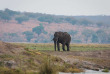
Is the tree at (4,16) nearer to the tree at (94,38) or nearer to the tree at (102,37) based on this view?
the tree at (94,38)

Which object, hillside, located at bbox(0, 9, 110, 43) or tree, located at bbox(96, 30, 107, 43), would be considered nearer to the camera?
hillside, located at bbox(0, 9, 110, 43)

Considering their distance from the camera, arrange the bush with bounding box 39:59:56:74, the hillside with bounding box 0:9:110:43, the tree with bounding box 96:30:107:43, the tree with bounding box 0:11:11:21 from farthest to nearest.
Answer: the tree with bounding box 0:11:11:21 < the tree with bounding box 96:30:107:43 < the hillside with bounding box 0:9:110:43 < the bush with bounding box 39:59:56:74

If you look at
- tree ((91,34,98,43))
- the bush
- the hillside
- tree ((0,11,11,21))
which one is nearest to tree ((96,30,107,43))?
the hillside

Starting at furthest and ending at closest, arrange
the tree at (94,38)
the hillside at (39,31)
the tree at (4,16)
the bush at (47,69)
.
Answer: the tree at (4,16)
the hillside at (39,31)
the tree at (94,38)
the bush at (47,69)

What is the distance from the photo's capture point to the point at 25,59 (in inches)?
1060

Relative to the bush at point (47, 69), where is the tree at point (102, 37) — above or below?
below

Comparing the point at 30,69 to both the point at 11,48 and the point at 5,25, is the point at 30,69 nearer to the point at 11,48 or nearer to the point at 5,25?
the point at 11,48

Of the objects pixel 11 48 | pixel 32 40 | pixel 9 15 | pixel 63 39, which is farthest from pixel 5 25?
→ pixel 11 48

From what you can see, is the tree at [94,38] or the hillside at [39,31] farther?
the hillside at [39,31]

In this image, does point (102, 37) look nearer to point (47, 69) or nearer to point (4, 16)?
point (4, 16)

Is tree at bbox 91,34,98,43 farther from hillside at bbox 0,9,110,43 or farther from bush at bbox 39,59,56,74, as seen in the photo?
bush at bbox 39,59,56,74

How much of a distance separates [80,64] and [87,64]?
2.31ft

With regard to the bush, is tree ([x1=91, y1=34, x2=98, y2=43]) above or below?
below

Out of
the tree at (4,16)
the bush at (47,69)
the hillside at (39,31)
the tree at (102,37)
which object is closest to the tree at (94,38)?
the hillside at (39,31)
